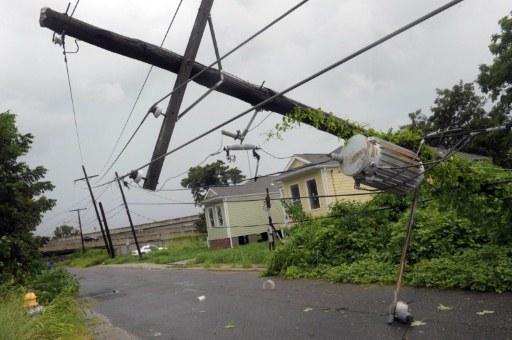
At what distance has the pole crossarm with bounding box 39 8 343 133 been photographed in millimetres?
6605

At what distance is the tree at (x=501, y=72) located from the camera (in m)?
25.5

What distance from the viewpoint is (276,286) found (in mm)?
11641

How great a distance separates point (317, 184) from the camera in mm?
24016

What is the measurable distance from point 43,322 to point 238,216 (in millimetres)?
25604

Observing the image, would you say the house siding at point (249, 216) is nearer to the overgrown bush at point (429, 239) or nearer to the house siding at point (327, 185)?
the house siding at point (327, 185)

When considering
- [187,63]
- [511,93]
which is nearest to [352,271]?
[187,63]

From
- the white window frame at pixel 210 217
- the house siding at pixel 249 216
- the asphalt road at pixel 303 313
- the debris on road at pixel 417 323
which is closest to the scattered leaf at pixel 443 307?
the asphalt road at pixel 303 313

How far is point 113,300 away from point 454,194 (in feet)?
35.1

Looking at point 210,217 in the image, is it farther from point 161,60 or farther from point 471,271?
point 161,60

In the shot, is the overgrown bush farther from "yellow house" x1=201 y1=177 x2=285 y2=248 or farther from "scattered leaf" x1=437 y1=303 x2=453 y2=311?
"yellow house" x1=201 y1=177 x2=285 y2=248

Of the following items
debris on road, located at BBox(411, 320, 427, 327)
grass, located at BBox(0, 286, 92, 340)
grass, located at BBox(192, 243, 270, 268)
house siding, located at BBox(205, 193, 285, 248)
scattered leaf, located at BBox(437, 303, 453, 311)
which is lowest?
debris on road, located at BBox(411, 320, 427, 327)

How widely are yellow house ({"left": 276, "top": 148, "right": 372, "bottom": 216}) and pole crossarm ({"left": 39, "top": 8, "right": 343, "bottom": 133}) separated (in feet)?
49.2

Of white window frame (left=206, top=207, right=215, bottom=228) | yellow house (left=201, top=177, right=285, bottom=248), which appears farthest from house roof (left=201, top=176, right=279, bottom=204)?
white window frame (left=206, top=207, right=215, bottom=228)

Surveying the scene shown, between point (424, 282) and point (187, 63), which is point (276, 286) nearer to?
point (424, 282)
